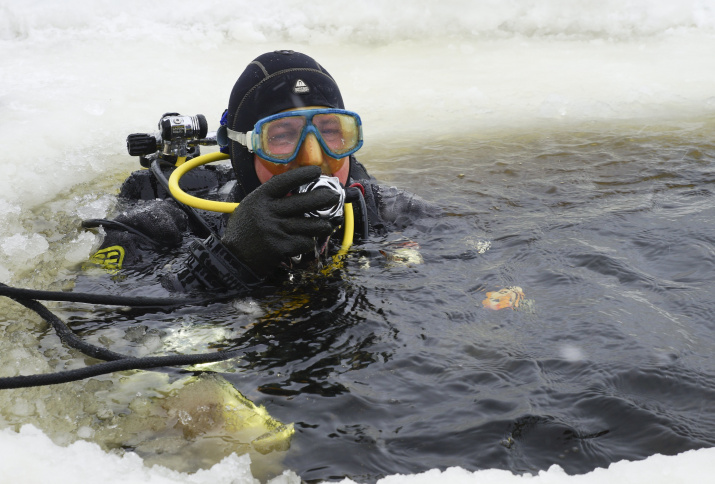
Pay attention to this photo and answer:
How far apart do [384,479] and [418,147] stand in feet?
16.1

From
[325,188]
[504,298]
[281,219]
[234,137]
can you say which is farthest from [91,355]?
[504,298]

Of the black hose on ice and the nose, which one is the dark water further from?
the nose

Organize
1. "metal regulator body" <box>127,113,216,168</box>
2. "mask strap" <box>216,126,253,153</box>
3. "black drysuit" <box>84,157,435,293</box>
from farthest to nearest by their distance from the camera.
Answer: "metal regulator body" <box>127,113,216,168</box>, "mask strap" <box>216,126,253,153</box>, "black drysuit" <box>84,157,435,293</box>

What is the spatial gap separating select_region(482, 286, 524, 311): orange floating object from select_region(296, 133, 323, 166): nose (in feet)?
3.31

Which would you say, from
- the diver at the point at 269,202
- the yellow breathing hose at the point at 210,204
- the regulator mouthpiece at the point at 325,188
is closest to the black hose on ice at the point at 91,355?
the diver at the point at 269,202

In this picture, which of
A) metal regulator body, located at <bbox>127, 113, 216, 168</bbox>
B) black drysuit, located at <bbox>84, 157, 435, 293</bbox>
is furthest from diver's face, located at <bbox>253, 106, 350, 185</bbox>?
metal regulator body, located at <bbox>127, 113, 216, 168</bbox>

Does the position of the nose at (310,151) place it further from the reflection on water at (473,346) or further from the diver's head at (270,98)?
the reflection on water at (473,346)

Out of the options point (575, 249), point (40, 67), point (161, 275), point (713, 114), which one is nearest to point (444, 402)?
point (575, 249)

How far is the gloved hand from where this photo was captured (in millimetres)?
2670

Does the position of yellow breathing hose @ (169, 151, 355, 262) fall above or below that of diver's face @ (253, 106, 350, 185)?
below

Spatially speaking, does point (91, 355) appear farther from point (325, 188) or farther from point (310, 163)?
point (310, 163)

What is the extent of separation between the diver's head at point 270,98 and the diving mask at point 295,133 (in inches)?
1.7

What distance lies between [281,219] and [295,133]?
51 cm

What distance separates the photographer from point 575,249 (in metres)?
3.20
